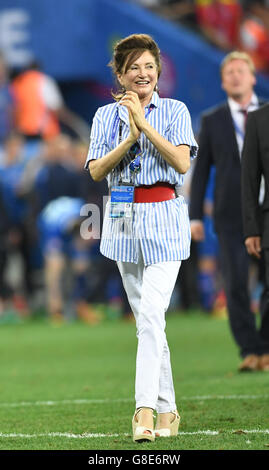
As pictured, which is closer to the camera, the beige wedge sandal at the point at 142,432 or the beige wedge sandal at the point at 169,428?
the beige wedge sandal at the point at 142,432

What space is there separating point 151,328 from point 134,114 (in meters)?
1.23

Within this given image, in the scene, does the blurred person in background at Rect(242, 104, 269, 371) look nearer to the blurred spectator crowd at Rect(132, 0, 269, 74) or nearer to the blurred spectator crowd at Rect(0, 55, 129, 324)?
the blurred spectator crowd at Rect(0, 55, 129, 324)

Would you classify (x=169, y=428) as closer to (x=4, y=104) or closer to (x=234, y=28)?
(x=4, y=104)

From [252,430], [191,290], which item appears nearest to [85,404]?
[252,430]

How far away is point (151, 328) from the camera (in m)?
7.00

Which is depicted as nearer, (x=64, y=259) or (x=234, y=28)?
(x=64, y=259)

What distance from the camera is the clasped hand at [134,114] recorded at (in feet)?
22.5

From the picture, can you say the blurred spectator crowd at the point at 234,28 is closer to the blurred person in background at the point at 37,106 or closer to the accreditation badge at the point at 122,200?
the blurred person in background at the point at 37,106

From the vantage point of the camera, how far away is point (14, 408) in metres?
9.12

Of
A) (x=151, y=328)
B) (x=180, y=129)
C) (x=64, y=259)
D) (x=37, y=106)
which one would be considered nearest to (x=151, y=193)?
(x=180, y=129)

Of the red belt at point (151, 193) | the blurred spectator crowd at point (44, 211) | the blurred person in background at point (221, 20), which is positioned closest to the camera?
the red belt at point (151, 193)

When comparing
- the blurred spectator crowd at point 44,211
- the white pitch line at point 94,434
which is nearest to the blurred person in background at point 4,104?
the blurred spectator crowd at point 44,211

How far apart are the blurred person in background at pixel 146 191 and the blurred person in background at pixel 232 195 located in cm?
395
